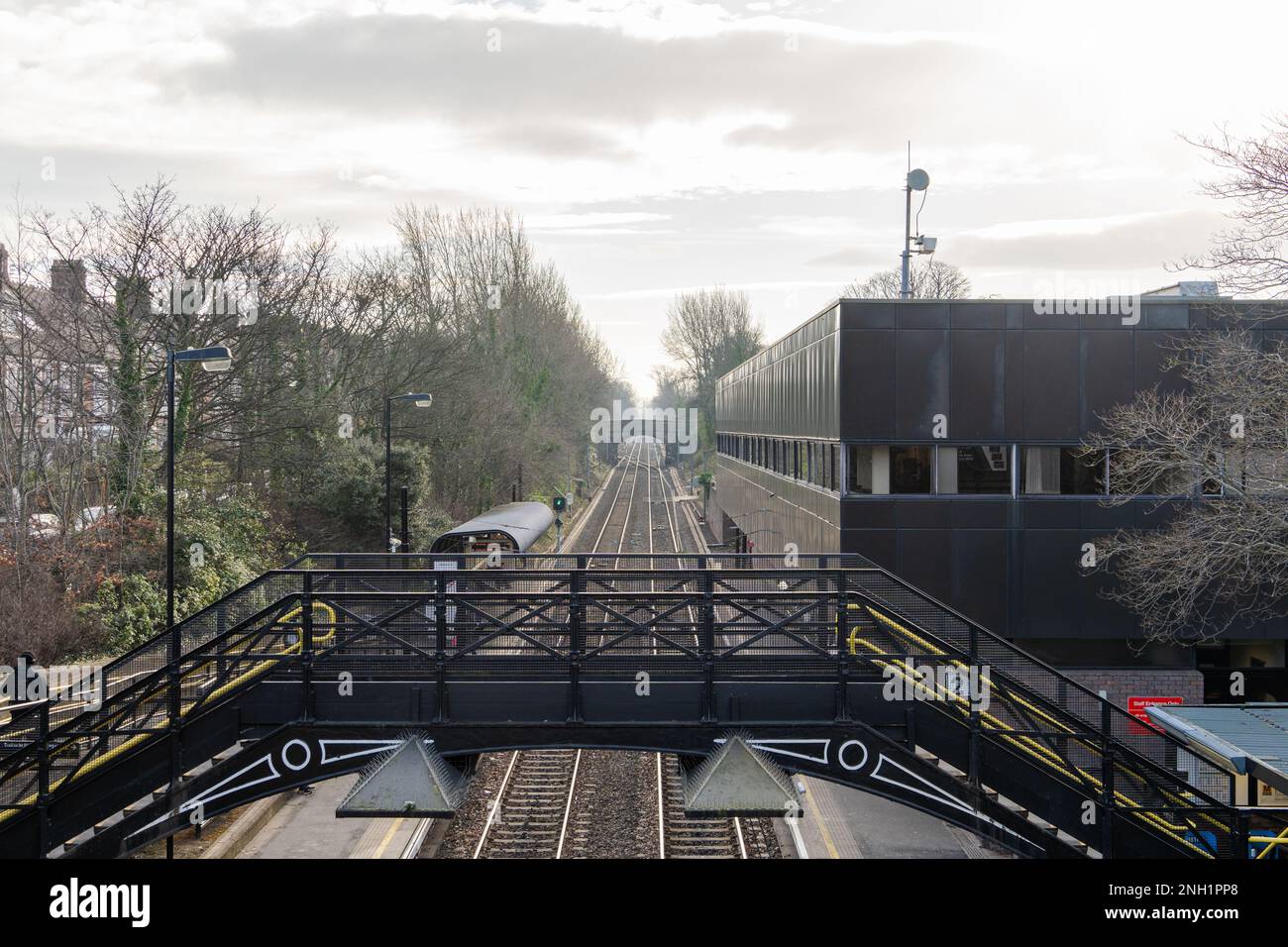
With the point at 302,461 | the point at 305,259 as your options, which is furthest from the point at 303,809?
the point at 305,259

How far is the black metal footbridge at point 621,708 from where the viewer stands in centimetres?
983

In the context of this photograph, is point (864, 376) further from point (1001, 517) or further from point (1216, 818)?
point (1216, 818)

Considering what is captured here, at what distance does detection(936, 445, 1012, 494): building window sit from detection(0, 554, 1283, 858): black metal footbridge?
1012 centimetres

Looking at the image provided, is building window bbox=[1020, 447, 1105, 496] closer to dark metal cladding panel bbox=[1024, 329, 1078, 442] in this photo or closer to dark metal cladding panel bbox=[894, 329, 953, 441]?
dark metal cladding panel bbox=[1024, 329, 1078, 442]

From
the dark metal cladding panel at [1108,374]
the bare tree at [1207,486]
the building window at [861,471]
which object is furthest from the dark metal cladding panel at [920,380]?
the bare tree at [1207,486]

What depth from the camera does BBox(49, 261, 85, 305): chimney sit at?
86.1ft

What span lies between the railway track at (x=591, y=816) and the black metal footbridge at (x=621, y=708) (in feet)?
5.87

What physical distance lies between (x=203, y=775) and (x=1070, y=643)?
16.9m

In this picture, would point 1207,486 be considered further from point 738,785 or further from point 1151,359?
point 738,785

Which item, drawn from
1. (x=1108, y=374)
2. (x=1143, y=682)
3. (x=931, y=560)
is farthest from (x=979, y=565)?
(x=1108, y=374)

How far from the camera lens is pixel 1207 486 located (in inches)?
795

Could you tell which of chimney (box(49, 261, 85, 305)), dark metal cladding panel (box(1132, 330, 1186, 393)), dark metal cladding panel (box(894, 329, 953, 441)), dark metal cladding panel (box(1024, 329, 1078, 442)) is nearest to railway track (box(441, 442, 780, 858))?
dark metal cladding panel (box(894, 329, 953, 441))

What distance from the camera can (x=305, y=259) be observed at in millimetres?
38062

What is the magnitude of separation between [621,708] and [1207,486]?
49.6 feet
